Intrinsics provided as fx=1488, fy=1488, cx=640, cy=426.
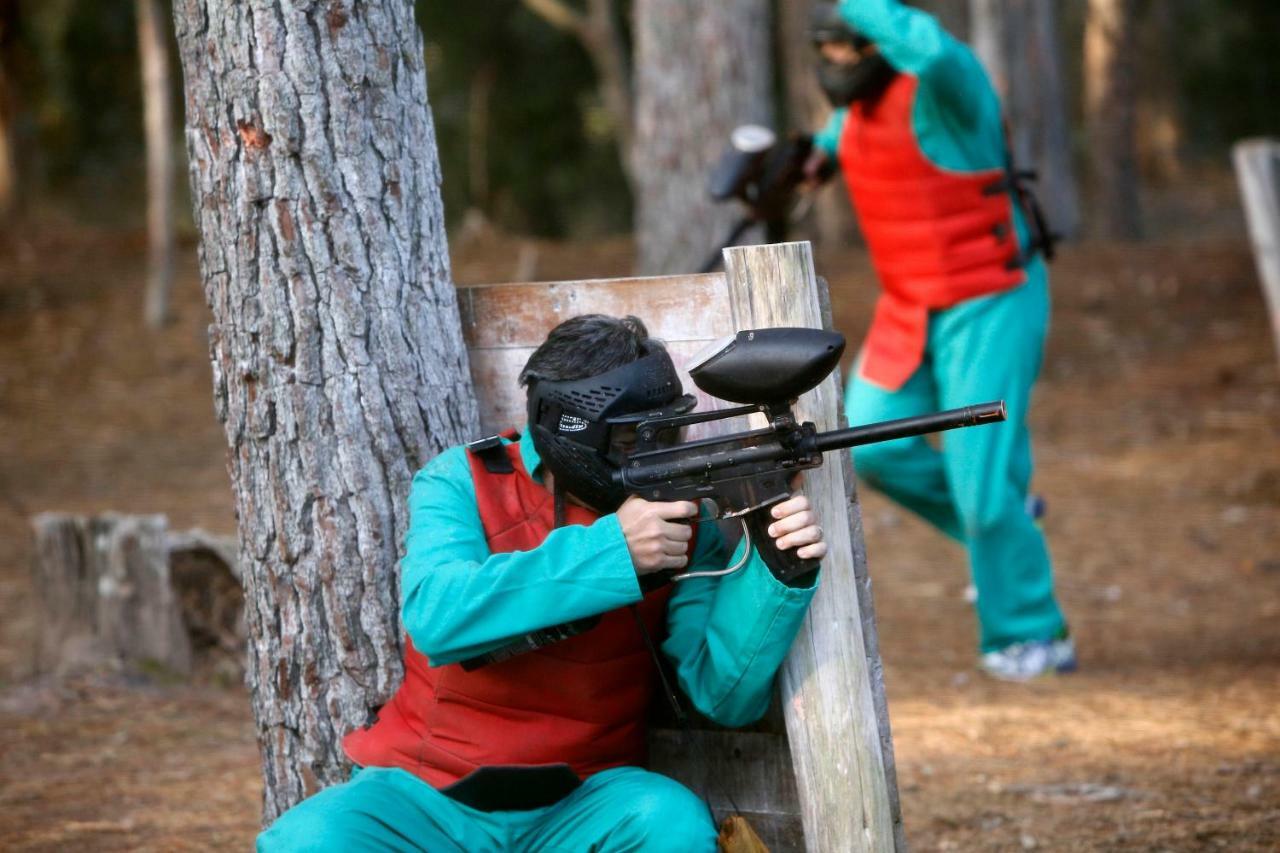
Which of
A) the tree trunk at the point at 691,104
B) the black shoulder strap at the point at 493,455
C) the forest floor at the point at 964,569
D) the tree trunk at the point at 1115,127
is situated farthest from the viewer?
the tree trunk at the point at 1115,127

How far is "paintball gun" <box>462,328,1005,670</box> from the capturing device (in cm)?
273

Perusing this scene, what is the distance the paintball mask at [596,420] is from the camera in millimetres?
2859

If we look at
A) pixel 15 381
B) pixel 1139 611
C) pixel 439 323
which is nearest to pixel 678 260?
pixel 1139 611

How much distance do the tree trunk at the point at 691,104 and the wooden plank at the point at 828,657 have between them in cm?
672

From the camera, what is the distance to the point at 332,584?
3.35 m

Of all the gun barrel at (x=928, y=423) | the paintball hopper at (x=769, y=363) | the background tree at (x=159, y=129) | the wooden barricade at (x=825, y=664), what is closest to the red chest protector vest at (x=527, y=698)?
the wooden barricade at (x=825, y=664)

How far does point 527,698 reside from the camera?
2.96 meters

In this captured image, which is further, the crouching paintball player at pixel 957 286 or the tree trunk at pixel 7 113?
the tree trunk at pixel 7 113

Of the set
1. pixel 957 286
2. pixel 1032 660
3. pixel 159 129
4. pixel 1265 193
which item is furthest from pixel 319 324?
pixel 159 129

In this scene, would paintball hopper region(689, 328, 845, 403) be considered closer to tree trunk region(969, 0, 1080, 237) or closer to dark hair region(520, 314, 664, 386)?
dark hair region(520, 314, 664, 386)

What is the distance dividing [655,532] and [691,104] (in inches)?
285

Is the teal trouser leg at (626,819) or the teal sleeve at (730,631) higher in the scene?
the teal sleeve at (730,631)

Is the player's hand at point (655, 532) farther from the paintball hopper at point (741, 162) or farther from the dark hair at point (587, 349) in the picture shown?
the paintball hopper at point (741, 162)

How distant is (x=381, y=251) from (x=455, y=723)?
1.07 m
